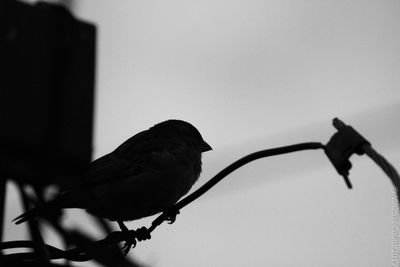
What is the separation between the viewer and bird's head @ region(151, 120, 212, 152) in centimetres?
576

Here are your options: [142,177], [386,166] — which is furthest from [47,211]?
[142,177]

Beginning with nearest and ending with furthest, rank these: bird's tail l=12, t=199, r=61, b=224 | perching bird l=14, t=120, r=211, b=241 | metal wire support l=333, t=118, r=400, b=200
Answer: metal wire support l=333, t=118, r=400, b=200 → bird's tail l=12, t=199, r=61, b=224 → perching bird l=14, t=120, r=211, b=241

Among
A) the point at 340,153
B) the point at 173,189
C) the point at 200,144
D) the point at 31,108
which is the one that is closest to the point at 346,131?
the point at 340,153

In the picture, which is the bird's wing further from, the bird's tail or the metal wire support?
the metal wire support

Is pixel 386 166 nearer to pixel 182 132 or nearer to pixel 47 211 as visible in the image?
pixel 47 211

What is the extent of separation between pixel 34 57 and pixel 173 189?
112 inches

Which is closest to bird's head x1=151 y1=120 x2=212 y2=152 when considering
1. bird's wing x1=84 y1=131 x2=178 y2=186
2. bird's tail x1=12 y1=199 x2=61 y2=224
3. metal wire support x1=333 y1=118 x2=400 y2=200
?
bird's wing x1=84 y1=131 x2=178 y2=186

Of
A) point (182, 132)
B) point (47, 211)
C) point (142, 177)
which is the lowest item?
point (142, 177)

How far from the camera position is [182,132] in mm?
5957

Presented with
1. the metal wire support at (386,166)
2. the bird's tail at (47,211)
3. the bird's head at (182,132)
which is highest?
the metal wire support at (386,166)

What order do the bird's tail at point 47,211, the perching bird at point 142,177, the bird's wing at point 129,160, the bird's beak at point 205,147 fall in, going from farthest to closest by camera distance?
1. the bird's beak at point 205,147
2. the bird's wing at point 129,160
3. the perching bird at point 142,177
4. the bird's tail at point 47,211

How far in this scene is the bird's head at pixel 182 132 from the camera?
227 inches

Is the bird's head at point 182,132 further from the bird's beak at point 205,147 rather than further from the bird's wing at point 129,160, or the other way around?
the bird's wing at point 129,160

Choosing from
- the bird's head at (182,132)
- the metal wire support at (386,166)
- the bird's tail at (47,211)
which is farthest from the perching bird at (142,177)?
the metal wire support at (386,166)
